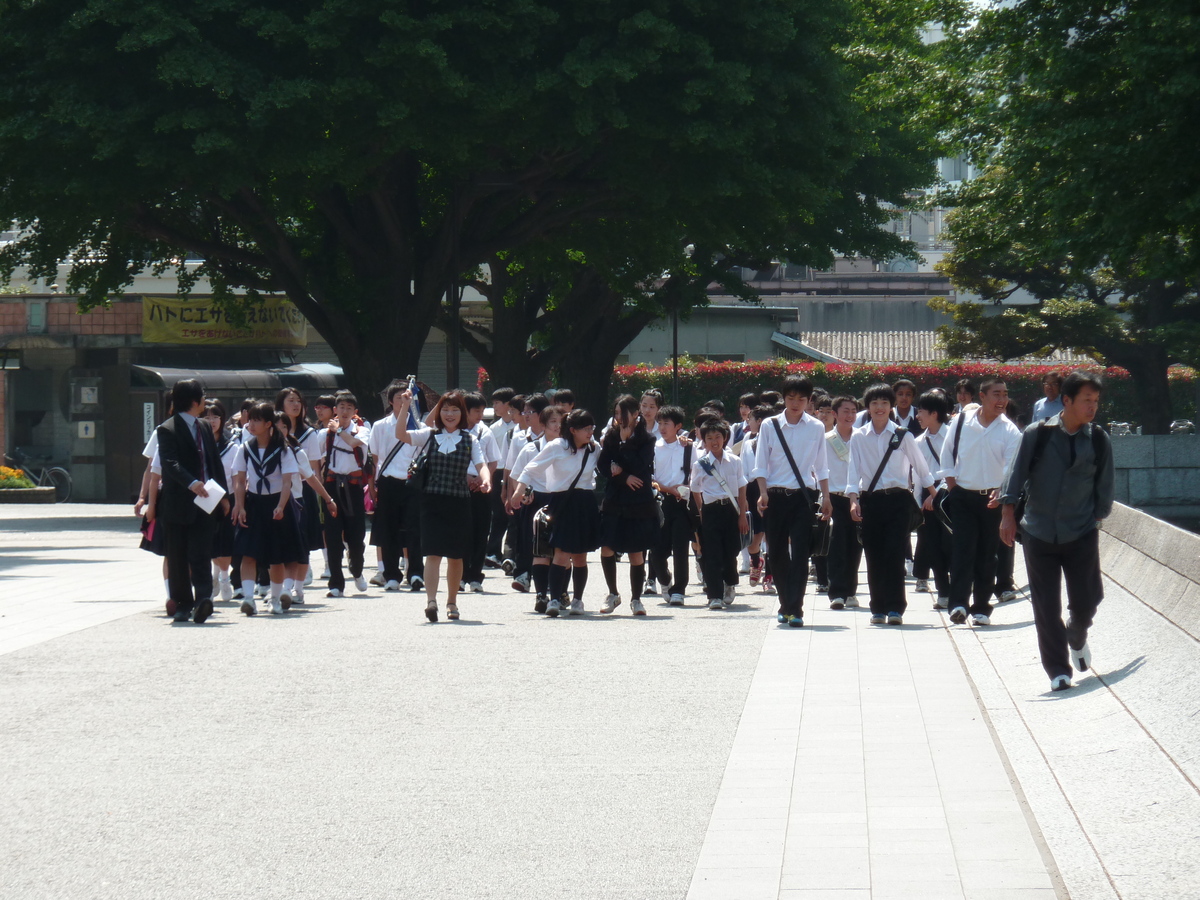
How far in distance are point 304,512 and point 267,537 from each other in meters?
0.71

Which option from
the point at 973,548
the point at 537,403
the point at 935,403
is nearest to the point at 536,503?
the point at 537,403

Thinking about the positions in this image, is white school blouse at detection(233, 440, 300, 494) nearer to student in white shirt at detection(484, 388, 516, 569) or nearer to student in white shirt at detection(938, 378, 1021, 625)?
student in white shirt at detection(484, 388, 516, 569)

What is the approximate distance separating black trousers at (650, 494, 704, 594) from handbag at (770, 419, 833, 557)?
140cm

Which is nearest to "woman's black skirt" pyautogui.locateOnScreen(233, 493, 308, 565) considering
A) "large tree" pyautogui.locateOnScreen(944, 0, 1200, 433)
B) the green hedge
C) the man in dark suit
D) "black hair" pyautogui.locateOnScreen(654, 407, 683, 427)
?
the man in dark suit

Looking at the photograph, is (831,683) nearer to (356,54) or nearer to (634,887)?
(634,887)

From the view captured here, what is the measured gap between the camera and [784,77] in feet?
77.6

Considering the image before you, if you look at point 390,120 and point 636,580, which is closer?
point 636,580

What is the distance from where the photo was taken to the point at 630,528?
1274cm

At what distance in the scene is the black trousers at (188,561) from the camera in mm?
11945

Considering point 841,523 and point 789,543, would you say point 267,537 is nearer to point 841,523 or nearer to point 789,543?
point 789,543

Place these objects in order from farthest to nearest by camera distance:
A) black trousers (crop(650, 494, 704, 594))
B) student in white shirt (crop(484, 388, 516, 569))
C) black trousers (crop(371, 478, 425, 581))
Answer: student in white shirt (crop(484, 388, 516, 569))
black trousers (crop(371, 478, 425, 581))
black trousers (crop(650, 494, 704, 594))

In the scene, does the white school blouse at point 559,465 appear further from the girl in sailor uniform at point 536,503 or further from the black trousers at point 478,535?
the black trousers at point 478,535

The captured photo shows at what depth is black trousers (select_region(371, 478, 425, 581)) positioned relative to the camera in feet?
47.0

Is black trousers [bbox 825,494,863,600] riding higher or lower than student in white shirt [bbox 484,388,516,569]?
lower
